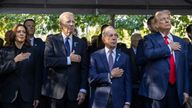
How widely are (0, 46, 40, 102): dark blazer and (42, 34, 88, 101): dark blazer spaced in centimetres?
22

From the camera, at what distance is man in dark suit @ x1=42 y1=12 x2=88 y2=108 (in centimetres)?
524

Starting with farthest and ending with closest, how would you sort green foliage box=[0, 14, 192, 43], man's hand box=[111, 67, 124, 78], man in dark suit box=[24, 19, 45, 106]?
1. green foliage box=[0, 14, 192, 43]
2. man in dark suit box=[24, 19, 45, 106]
3. man's hand box=[111, 67, 124, 78]

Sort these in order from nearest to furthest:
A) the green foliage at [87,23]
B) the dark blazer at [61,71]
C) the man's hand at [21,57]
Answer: the dark blazer at [61,71], the man's hand at [21,57], the green foliage at [87,23]

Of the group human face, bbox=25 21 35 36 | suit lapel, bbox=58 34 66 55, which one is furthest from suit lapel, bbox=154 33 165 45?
human face, bbox=25 21 35 36

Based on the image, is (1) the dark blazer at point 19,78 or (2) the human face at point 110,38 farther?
(1) the dark blazer at point 19,78

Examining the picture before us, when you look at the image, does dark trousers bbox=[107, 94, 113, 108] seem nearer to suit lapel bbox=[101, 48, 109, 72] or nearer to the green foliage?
suit lapel bbox=[101, 48, 109, 72]

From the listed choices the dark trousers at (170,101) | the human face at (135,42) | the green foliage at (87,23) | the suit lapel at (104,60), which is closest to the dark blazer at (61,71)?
the suit lapel at (104,60)

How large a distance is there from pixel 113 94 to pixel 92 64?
438 millimetres

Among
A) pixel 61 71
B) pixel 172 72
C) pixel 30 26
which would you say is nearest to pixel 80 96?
pixel 61 71

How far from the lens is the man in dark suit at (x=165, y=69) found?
4871 millimetres

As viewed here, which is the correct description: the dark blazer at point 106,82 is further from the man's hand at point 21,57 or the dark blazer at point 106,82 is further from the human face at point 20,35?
the human face at point 20,35

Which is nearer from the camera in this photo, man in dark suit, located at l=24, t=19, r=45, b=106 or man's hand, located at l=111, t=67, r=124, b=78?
man's hand, located at l=111, t=67, r=124, b=78

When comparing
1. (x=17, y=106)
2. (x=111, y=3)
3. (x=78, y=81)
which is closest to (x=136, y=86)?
(x=78, y=81)

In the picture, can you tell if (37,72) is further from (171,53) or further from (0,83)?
(171,53)
